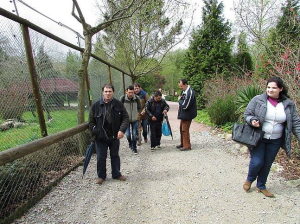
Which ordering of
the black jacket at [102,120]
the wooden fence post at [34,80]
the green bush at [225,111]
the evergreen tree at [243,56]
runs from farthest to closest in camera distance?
the evergreen tree at [243,56] → the green bush at [225,111] → the black jacket at [102,120] → the wooden fence post at [34,80]

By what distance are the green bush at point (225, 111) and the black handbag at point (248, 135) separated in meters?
4.96

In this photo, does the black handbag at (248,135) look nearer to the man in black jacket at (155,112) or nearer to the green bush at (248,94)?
the man in black jacket at (155,112)

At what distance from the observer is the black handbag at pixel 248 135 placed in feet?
9.57

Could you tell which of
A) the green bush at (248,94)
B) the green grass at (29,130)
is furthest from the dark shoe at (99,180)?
the green bush at (248,94)

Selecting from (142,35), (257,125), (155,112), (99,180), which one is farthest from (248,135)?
(142,35)

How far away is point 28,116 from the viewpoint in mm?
2861

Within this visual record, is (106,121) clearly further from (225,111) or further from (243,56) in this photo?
(243,56)

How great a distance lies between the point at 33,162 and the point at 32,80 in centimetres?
124

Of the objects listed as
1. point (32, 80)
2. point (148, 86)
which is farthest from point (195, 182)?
point (148, 86)

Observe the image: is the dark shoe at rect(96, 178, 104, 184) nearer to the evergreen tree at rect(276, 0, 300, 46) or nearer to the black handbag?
the black handbag

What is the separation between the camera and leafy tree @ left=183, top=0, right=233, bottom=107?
46.3 feet

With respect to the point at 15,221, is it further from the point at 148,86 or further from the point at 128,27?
the point at 148,86

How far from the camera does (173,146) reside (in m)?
6.02

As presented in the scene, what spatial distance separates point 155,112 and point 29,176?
335cm
